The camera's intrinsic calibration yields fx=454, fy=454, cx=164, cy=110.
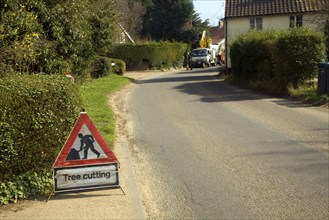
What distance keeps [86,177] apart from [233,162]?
311 cm

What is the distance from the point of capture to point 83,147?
18.8ft

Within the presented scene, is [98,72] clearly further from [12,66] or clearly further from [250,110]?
[12,66]

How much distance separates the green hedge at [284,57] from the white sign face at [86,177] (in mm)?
13482

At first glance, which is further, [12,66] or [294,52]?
[294,52]

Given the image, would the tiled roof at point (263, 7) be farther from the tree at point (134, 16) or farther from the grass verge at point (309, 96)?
the tree at point (134, 16)

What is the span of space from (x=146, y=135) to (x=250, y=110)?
5038 millimetres

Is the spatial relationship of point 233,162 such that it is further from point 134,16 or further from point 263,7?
point 134,16

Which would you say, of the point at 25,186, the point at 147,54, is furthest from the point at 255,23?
the point at 25,186

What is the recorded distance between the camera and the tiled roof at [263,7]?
3206 cm

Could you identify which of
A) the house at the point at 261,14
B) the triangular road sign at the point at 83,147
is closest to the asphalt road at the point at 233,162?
the triangular road sign at the point at 83,147

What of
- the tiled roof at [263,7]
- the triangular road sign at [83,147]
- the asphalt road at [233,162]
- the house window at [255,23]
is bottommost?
the asphalt road at [233,162]

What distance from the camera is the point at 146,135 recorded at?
429 inches

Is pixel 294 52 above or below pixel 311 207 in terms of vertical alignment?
above

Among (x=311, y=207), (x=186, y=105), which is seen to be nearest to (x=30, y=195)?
(x=311, y=207)
